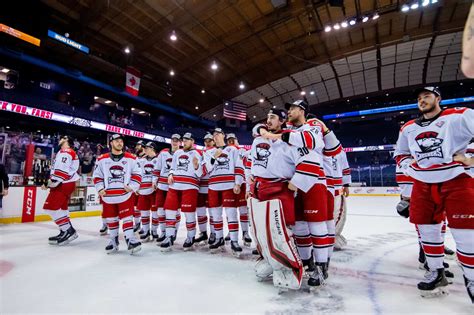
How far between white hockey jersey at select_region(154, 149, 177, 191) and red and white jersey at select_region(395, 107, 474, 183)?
3795 millimetres

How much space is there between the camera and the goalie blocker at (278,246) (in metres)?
2.20

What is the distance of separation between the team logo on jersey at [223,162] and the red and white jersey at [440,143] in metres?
2.45

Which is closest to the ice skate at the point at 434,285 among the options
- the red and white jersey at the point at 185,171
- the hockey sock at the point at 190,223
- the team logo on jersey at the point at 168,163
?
the hockey sock at the point at 190,223

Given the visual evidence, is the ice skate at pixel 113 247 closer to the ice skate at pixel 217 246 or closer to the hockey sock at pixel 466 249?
the ice skate at pixel 217 246

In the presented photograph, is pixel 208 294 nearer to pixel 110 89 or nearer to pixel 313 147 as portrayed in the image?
pixel 313 147

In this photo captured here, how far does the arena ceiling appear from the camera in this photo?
37.9ft

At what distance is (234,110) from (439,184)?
824 inches

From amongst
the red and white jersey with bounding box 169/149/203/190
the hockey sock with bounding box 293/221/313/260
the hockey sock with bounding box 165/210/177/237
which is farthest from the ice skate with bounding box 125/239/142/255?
the hockey sock with bounding box 293/221/313/260

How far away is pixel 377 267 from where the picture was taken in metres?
2.98

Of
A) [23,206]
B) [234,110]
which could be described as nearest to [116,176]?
[23,206]

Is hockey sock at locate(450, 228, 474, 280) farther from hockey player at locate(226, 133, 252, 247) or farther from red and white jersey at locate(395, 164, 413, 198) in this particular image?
hockey player at locate(226, 133, 252, 247)

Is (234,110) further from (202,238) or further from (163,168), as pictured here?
(202,238)

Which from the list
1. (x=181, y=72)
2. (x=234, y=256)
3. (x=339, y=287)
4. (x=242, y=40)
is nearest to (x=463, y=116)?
(x=339, y=287)

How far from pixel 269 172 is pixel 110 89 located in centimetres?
1979
